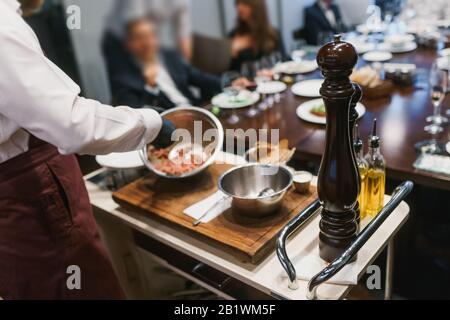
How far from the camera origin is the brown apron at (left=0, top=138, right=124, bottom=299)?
3.77 ft

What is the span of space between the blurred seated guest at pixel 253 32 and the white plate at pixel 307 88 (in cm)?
135

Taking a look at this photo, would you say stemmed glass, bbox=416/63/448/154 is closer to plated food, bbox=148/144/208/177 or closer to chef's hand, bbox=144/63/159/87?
plated food, bbox=148/144/208/177

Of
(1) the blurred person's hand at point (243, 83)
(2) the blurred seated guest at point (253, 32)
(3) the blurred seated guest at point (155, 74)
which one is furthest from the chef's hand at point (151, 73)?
(1) the blurred person's hand at point (243, 83)

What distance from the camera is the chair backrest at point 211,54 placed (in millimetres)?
3320

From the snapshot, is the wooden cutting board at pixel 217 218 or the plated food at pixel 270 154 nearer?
A: the wooden cutting board at pixel 217 218

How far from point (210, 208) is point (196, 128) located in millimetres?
351

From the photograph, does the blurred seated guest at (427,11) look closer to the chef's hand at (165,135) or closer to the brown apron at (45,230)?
the chef's hand at (165,135)

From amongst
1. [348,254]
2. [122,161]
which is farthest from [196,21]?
[348,254]

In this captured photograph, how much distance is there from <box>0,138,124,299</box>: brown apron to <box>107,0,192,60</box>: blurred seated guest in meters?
2.20

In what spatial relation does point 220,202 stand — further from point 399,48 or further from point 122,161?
point 399,48

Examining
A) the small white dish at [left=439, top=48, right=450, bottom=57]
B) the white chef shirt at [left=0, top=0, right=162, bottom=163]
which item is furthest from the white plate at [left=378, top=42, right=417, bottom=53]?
the white chef shirt at [left=0, top=0, right=162, bottom=163]
